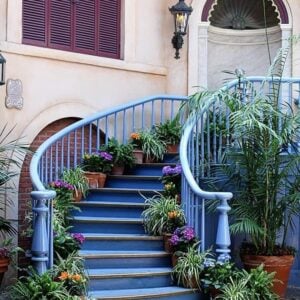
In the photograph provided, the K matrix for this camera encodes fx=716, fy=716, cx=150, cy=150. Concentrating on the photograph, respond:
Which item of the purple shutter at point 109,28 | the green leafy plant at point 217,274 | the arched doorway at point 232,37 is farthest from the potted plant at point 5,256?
the arched doorway at point 232,37

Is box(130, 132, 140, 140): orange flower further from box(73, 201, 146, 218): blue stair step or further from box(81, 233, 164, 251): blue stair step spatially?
box(81, 233, 164, 251): blue stair step

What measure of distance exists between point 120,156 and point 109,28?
7.30ft

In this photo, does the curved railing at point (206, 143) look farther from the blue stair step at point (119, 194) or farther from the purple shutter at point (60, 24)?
the purple shutter at point (60, 24)

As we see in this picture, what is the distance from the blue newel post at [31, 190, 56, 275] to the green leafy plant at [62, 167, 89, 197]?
5.34ft

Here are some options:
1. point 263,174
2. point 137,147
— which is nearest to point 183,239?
point 263,174

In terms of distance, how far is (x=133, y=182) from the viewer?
9.16 meters

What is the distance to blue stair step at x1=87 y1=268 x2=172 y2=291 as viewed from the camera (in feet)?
23.7

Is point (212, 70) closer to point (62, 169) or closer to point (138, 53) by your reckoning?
point (138, 53)

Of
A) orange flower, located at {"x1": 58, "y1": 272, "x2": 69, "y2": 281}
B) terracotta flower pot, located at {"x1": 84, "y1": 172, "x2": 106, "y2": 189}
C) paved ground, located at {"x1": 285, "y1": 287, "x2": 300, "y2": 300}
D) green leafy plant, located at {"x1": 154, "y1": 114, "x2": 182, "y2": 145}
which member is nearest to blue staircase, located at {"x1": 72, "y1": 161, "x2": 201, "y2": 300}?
terracotta flower pot, located at {"x1": 84, "y1": 172, "x2": 106, "y2": 189}

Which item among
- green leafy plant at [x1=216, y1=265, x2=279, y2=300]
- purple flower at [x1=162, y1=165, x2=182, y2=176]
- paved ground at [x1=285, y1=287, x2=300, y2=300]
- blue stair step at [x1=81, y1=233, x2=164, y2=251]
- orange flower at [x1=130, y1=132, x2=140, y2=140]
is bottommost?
paved ground at [x1=285, y1=287, x2=300, y2=300]

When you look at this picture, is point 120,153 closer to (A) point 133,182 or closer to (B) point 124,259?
(A) point 133,182

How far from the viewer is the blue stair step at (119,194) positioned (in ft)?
28.8

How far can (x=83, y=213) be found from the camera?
848 cm

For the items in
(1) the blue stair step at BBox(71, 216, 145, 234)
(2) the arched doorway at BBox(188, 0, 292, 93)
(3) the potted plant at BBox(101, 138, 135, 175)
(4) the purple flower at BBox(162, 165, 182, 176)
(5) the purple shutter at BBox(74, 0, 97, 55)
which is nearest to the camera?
(1) the blue stair step at BBox(71, 216, 145, 234)
